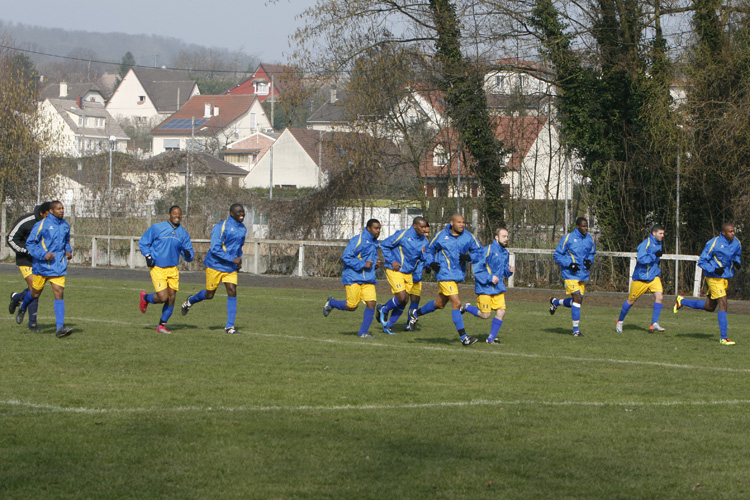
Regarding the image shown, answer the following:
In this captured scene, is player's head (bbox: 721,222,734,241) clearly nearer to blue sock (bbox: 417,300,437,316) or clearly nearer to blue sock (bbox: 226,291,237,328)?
blue sock (bbox: 417,300,437,316)

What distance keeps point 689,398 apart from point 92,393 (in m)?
5.87

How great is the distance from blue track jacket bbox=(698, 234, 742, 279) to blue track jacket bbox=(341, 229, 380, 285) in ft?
17.2

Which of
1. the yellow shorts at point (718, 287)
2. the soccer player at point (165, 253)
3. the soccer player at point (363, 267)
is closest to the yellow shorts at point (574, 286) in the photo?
the yellow shorts at point (718, 287)

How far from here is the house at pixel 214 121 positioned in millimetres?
94875

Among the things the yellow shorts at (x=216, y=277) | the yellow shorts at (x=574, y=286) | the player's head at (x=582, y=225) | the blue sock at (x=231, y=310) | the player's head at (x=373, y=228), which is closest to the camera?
the player's head at (x=373, y=228)

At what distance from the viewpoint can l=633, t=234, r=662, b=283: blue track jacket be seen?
15.4m

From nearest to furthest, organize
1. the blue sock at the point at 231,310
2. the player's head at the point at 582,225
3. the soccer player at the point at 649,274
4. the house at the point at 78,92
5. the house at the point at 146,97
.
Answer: the blue sock at the point at 231,310 < the player's head at the point at 582,225 < the soccer player at the point at 649,274 < the house at the point at 146,97 < the house at the point at 78,92

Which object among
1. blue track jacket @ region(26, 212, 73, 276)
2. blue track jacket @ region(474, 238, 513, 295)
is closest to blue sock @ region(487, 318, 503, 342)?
blue track jacket @ region(474, 238, 513, 295)

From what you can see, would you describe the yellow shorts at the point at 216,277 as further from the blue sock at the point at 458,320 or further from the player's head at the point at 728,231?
the player's head at the point at 728,231

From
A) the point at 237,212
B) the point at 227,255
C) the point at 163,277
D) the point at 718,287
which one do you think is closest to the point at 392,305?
the point at 227,255

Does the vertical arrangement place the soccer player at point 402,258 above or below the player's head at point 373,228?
below

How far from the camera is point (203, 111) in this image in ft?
346

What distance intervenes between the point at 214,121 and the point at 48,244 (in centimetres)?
8827

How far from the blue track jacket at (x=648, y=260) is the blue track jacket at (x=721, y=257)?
935 mm
